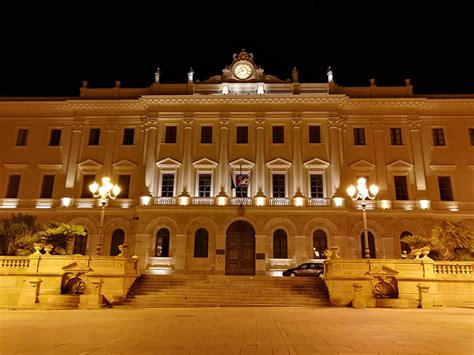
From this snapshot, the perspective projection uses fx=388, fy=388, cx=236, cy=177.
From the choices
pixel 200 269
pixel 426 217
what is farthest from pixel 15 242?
pixel 426 217

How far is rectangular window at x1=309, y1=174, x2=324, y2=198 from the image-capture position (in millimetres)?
29234

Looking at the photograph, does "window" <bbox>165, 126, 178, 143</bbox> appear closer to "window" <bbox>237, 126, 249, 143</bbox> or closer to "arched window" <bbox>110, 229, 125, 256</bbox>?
"window" <bbox>237, 126, 249, 143</bbox>

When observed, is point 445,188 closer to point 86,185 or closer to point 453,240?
point 453,240

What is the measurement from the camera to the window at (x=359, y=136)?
101ft

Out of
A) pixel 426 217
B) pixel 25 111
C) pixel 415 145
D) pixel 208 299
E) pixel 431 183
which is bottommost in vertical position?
pixel 208 299

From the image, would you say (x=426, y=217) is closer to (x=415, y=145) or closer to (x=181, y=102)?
(x=415, y=145)

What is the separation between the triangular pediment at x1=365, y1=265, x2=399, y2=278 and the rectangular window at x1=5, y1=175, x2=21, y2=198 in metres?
26.9

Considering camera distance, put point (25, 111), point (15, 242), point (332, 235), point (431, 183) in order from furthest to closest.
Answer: point (25, 111) → point (431, 183) → point (332, 235) → point (15, 242)

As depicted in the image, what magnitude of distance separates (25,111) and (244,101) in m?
18.4

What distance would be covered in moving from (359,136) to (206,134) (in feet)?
40.2

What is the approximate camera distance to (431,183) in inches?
1164

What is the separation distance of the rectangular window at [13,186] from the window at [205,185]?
47.7ft

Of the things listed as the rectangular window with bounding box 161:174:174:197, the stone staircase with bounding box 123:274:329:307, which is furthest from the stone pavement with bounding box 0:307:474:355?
the rectangular window with bounding box 161:174:174:197

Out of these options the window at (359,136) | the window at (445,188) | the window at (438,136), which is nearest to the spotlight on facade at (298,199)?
the window at (359,136)
